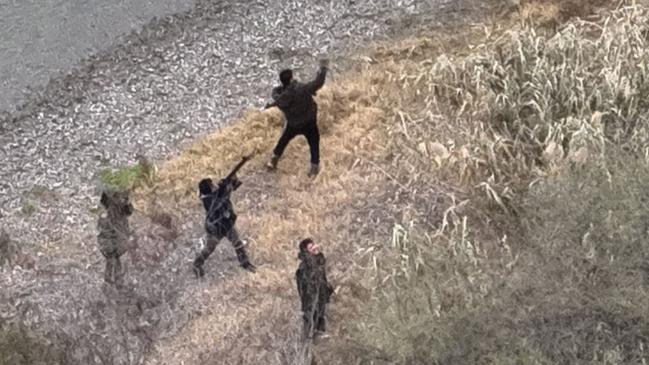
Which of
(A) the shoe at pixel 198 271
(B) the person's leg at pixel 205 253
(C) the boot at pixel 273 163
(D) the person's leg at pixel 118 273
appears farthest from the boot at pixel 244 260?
(C) the boot at pixel 273 163

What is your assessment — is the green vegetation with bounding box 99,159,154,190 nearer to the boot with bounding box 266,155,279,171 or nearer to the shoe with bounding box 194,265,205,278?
the boot with bounding box 266,155,279,171

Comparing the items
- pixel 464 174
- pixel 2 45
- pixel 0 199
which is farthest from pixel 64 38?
pixel 464 174

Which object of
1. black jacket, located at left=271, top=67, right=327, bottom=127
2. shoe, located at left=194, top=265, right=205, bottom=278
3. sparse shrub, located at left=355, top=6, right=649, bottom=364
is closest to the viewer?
sparse shrub, located at left=355, top=6, right=649, bottom=364

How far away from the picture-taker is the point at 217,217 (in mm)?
11570

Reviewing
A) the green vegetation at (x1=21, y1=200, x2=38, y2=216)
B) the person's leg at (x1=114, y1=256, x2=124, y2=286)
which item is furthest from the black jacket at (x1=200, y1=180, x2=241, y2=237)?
the green vegetation at (x1=21, y1=200, x2=38, y2=216)

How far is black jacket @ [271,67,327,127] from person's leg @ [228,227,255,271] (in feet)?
4.52

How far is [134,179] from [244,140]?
3.95ft

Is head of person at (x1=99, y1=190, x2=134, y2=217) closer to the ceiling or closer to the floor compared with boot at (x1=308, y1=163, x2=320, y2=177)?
closer to the ceiling

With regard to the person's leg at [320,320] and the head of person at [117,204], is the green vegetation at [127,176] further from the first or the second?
the person's leg at [320,320]

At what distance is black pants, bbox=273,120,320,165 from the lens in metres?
12.9

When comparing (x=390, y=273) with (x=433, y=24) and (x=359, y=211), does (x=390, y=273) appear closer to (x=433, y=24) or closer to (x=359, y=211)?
(x=359, y=211)

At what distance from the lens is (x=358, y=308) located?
1076 centimetres

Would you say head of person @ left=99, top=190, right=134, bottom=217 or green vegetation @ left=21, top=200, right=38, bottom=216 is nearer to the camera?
head of person @ left=99, top=190, right=134, bottom=217

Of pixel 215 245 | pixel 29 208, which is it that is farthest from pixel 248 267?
pixel 29 208
